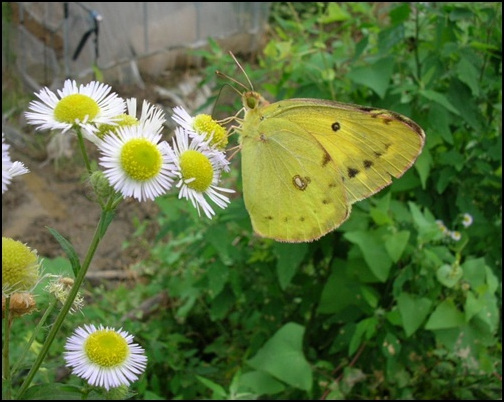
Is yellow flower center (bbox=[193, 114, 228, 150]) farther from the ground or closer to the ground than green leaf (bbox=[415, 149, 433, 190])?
closer to the ground

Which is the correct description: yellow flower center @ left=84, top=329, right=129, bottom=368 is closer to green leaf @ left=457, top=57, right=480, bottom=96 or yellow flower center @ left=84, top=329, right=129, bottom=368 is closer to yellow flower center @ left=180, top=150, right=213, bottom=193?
yellow flower center @ left=180, top=150, right=213, bottom=193

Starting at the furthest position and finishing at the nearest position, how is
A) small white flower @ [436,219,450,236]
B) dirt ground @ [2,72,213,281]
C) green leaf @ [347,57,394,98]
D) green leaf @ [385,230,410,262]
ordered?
dirt ground @ [2,72,213,281], small white flower @ [436,219,450,236], green leaf @ [347,57,394,98], green leaf @ [385,230,410,262]

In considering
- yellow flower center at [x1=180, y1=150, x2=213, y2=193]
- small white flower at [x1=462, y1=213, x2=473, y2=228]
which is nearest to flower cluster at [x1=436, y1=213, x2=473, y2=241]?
small white flower at [x1=462, y1=213, x2=473, y2=228]

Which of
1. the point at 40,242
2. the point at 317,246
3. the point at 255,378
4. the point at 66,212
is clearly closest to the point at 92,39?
the point at 66,212

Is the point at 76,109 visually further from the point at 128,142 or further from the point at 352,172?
the point at 352,172

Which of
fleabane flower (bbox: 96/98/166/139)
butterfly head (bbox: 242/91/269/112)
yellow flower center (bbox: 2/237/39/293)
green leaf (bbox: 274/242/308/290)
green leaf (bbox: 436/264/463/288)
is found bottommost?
yellow flower center (bbox: 2/237/39/293)

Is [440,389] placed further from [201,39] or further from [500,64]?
[201,39]

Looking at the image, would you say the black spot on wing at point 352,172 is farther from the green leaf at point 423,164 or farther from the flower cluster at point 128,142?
the green leaf at point 423,164
